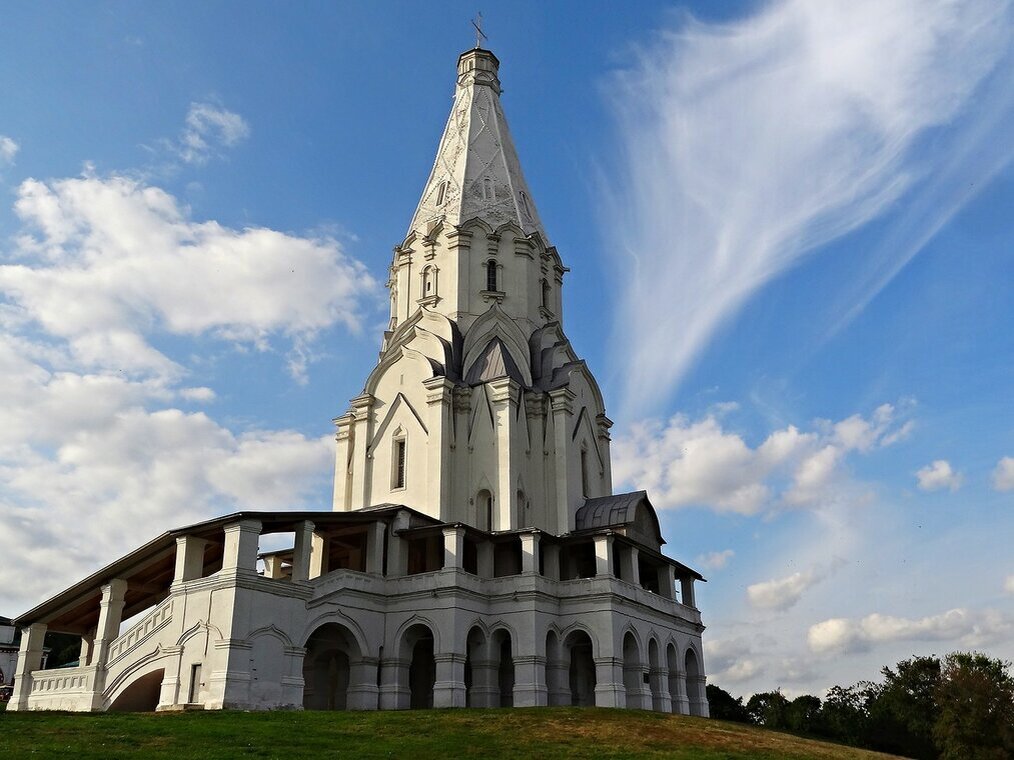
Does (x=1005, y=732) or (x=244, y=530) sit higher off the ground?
(x=244, y=530)

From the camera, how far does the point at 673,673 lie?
32469 millimetres

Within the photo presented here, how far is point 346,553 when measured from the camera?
32.0 metres

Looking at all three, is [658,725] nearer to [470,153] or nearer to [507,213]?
[507,213]

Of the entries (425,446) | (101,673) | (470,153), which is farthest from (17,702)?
(470,153)

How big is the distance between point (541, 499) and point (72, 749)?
2059cm

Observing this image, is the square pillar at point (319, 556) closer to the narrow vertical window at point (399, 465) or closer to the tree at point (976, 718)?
the narrow vertical window at point (399, 465)

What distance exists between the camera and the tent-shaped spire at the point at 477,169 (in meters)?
39.5

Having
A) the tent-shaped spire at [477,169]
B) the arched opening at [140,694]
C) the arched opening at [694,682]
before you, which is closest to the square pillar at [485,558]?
the arched opening at [694,682]

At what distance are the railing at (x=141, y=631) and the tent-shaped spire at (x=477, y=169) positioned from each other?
19754 mm

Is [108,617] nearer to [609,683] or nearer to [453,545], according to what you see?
[453,545]

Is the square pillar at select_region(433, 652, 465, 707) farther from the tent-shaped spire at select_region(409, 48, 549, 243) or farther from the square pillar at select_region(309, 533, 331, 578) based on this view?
the tent-shaped spire at select_region(409, 48, 549, 243)

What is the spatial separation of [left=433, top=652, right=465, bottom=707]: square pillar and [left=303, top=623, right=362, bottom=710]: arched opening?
9.01ft

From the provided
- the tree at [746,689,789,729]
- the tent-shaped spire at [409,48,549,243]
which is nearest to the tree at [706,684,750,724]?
the tree at [746,689,789,729]

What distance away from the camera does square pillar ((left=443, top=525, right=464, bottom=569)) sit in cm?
2822
